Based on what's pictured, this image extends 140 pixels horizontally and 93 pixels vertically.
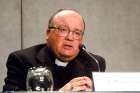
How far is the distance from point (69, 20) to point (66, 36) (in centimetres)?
10

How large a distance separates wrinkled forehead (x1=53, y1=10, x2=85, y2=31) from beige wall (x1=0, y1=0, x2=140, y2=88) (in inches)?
40.7

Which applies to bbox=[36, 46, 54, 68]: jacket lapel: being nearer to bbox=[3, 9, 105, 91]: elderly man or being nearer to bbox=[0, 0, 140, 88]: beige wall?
bbox=[3, 9, 105, 91]: elderly man

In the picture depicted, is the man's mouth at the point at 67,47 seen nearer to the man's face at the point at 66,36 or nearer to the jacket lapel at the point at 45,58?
the man's face at the point at 66,36

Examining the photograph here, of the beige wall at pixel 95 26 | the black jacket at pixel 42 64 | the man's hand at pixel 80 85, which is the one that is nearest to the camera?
the man's hand at pixel 80 85

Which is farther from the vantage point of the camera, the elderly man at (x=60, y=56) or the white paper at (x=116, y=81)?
the elderly man at (x=60, y=56)

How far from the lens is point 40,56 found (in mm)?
2061

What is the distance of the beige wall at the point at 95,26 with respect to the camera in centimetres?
311

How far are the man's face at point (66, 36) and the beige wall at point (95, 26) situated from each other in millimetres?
1051

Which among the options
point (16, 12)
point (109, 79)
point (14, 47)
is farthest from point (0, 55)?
point (109, 79)

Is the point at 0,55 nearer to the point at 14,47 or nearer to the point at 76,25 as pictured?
the point at 14,47

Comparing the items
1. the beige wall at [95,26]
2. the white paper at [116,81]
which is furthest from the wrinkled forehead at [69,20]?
the beige wall at [95,26]

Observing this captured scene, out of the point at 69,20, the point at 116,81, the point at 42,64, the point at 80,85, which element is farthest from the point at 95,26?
the point at 116,81

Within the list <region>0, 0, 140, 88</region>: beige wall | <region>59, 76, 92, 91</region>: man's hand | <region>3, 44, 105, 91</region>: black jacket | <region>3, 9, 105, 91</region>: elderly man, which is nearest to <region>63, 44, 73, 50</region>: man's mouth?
<region>3, 9, 105, 91</region>: elderly man

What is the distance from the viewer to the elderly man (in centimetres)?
198
